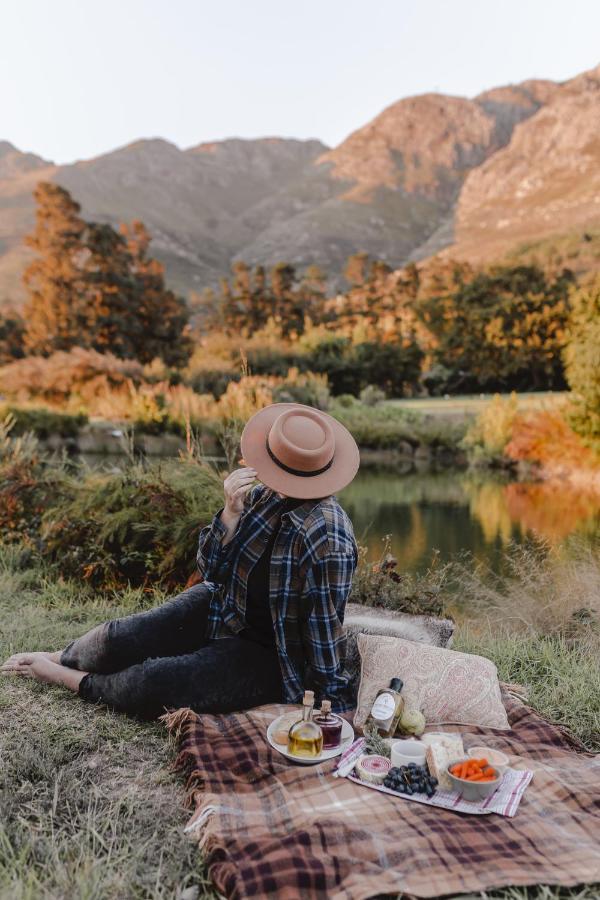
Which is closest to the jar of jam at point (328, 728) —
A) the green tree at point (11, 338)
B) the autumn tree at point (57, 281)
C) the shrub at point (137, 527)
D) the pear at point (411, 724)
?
the pear at point (411, 724)

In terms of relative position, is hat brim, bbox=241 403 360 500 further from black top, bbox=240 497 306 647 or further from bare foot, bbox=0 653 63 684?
bare foot, bbox=0 653 63 684

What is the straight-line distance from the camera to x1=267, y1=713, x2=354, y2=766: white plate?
2174 millimetres

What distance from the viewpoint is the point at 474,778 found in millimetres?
2010

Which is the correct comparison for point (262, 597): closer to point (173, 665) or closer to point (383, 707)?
point (173, 665)

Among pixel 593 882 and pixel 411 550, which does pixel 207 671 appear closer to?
pixel 593 882

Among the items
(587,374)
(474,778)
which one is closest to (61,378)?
(587,374)

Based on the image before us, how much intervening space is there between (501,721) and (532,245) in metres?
49.6

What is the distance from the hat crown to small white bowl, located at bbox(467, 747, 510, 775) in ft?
3.47

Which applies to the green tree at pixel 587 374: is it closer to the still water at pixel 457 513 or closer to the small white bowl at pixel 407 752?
the still water at pixel 457 513

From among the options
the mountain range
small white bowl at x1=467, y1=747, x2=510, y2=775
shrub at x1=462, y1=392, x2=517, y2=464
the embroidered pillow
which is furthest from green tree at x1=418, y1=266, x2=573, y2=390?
the mountain range

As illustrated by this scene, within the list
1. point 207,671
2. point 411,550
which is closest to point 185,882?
point 207,671

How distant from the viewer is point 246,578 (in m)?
2.51

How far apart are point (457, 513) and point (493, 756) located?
8324 mm

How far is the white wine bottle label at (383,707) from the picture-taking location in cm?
234
